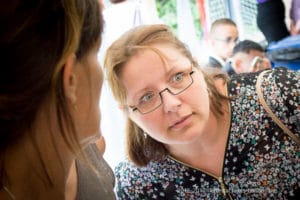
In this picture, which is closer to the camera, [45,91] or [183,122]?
[45,91]

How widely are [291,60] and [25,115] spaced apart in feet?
5.94

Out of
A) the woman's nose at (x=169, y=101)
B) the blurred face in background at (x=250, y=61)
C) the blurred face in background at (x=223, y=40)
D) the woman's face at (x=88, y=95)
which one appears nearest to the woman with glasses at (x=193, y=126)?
the woman's nose at (x=169, y=101)

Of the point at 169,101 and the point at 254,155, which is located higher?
the point at 169,101

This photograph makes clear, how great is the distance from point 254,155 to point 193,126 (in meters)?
0.25

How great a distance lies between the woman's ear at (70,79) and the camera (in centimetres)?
53

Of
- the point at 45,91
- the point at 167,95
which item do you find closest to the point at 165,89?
the point at 167,95

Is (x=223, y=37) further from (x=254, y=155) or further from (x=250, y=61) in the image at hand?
(x=254, y=155)

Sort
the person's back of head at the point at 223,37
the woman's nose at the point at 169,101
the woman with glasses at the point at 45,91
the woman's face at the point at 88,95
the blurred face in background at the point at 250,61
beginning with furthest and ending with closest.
→ the person's back of head at the point at 223,37
the blurred face in background at the point at 250,61
the woman's nose at the point at 169,101
the woman's face at the point at 88,95
the woman with glasses at the point at 45,91

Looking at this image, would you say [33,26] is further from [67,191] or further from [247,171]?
[247,171]

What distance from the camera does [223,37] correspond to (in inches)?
120

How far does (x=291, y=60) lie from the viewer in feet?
6.48

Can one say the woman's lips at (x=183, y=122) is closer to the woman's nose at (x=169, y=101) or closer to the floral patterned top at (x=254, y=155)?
the woman's nose at (x=169, y=101)

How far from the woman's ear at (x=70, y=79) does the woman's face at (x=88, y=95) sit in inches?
0.6

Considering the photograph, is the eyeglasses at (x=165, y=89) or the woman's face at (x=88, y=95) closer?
the woman's face at (x=88, y=95)
